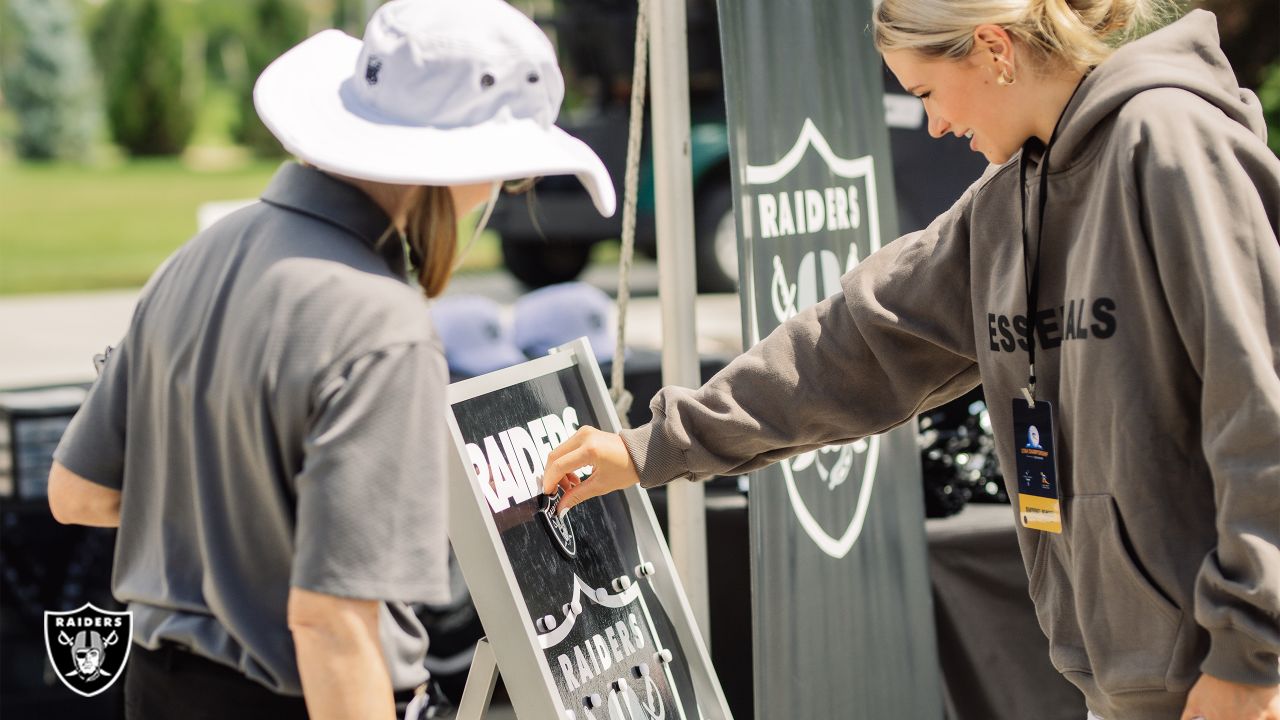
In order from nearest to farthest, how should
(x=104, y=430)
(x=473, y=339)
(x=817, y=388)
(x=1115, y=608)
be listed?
(x=104, y=430) < (x=1115, y=608) < (x=817, y=388) < (x=473, y=339)

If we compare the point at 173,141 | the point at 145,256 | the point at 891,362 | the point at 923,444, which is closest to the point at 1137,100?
the point at 891,362

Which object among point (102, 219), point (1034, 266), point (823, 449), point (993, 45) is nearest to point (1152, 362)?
point (1034, 266)

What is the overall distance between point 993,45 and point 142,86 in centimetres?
2256

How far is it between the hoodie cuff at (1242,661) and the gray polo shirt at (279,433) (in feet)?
2.74

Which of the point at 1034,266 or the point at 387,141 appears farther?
the point at 1034,266

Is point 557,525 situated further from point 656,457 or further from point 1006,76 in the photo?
point 1006,76

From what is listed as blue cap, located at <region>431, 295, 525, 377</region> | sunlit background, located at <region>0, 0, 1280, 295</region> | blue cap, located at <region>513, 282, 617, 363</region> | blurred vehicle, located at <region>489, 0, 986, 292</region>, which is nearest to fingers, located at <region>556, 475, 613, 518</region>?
blue cap, located at <region>431, 295, 525, 377</region>

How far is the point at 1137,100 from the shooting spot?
5.20ft

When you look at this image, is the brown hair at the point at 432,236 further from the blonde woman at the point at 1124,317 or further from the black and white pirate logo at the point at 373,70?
the blonde woman at the point at 1124,317

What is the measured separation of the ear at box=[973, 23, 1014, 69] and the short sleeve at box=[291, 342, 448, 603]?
85 cm

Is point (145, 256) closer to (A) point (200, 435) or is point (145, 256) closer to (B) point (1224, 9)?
(B) point (1224, 9)

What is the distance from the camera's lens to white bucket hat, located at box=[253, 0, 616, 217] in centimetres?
136

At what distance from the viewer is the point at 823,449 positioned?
8.57 ft

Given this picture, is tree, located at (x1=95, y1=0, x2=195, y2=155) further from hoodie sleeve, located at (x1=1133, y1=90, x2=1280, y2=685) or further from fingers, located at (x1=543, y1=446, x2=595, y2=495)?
hoodie sleeve, located at (x1=1133, y1=90, x2=1280, y2=685)
